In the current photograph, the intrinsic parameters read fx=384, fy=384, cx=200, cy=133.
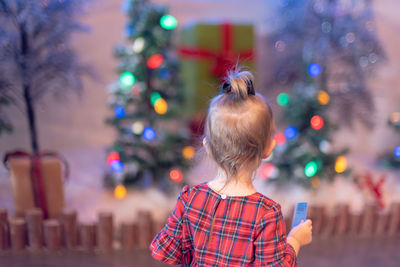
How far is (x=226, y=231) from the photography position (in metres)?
1.12

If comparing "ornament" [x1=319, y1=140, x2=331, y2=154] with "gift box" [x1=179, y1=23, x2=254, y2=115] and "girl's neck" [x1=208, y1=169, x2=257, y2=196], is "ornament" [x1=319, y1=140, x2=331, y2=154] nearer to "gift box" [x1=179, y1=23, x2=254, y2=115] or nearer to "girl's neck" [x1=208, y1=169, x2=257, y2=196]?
"gift box" [x1=179, y1=23, x2=254, y2=115]

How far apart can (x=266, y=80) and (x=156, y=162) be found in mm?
1418

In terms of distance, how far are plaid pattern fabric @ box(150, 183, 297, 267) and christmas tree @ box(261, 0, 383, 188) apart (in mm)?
1590

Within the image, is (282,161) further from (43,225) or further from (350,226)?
(43,225)

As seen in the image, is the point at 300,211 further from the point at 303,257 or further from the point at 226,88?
the point at 303,257

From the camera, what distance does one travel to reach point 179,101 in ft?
8.95

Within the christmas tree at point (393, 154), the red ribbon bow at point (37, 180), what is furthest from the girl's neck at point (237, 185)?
the christmas tree at point (393, 154)

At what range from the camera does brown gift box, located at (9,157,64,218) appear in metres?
2.23

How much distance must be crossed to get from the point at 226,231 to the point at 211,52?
2.02m

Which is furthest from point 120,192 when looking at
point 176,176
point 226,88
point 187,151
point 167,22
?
point 226,88

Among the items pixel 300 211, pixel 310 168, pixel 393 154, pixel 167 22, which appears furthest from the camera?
pixel 393 154

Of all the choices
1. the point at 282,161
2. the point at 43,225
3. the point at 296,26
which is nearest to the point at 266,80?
the point at 296,26

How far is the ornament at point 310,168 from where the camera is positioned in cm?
262

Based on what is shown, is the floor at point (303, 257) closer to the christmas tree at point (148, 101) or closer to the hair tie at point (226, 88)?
the christmas tree at point (148, 101)
